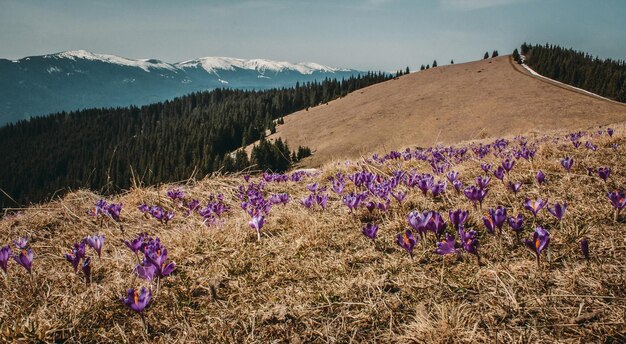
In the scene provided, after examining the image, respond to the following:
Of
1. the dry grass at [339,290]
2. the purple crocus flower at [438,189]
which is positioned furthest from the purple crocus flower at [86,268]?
the purple crocus flower at [438,189]

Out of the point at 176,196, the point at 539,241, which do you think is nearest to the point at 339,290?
the point at 539,241

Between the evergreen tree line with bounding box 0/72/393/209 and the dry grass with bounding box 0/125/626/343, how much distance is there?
69079 mm

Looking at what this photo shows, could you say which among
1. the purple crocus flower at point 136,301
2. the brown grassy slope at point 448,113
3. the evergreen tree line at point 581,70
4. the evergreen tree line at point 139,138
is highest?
the evergreen tree line at point 581,70

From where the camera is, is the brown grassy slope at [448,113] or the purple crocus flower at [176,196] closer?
the purple crocus flower at [176,196]

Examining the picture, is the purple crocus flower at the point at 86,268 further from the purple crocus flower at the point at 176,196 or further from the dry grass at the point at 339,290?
the purple crocus flower at the point at 176,196

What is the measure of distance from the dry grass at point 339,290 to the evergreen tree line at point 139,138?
69.1 m

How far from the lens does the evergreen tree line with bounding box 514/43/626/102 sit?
66.9m

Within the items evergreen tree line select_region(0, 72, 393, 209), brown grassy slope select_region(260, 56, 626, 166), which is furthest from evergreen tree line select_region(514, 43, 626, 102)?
evergreen tree line select_region(0, 72, 393, 209)

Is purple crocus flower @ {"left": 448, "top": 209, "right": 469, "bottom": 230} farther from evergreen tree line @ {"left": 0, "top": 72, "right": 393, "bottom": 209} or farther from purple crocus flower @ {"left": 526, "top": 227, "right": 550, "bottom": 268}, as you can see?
evergreen tree line @ {"left": 0, "top": 72, "right": 393, "bottom": 209}

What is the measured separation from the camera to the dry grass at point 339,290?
5.56ft

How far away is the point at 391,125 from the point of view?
2589 inches

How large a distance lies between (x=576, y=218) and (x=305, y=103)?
149093 millimetres

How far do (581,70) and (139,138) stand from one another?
148285 millimetres

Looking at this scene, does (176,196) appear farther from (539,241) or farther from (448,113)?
(448,113)
